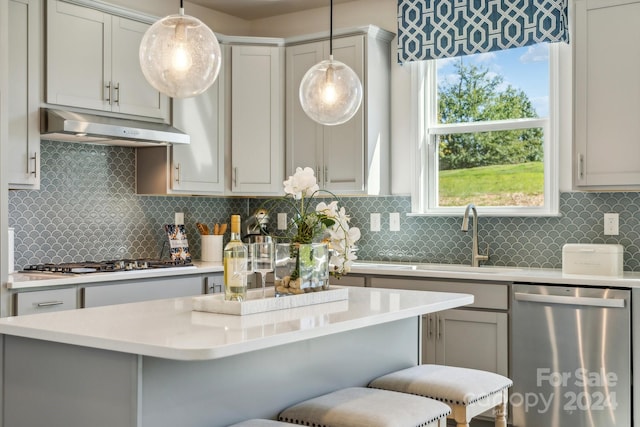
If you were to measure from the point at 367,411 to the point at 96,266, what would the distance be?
2334 mm

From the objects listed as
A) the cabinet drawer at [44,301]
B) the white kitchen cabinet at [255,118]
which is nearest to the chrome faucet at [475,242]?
the white kitchen cabinet at [255,118]

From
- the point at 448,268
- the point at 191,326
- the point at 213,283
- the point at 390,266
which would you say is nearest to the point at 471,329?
the point at 448,268

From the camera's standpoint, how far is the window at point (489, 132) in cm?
463

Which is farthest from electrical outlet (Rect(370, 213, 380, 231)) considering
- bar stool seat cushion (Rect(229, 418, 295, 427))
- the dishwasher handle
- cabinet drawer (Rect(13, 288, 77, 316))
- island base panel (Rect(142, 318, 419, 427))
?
bar stool seat cushion (Rect(229, 418, 295, 427))

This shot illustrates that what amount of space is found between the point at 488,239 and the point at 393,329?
1.76 metres

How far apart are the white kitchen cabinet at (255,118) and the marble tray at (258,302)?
2326mm

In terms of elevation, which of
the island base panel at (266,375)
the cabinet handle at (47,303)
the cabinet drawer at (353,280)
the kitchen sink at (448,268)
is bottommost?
the island base panel at (266,375)

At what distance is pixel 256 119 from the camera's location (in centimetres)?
522

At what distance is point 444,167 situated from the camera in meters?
5.03

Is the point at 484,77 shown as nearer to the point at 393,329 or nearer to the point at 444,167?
the point at 444,167

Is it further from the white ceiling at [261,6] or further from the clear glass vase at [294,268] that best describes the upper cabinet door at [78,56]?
the clear glass vase at [294,268]

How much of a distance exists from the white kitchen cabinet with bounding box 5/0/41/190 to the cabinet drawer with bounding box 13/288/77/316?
59cm

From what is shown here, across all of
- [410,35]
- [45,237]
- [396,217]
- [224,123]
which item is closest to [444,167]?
[396,217]

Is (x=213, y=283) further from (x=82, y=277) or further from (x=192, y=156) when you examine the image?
(x=82, y=277)
